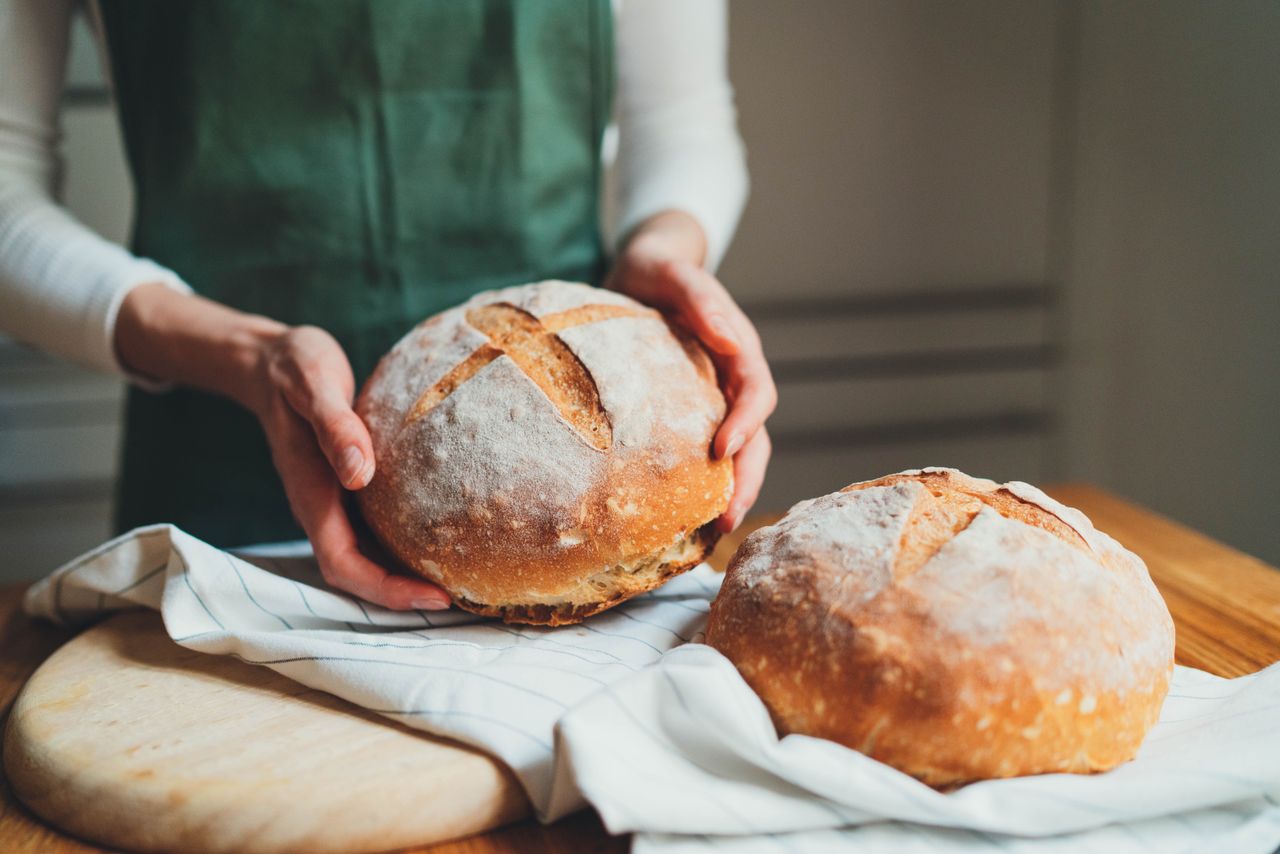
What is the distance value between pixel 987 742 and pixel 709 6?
111cm

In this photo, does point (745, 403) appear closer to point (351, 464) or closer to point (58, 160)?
point (351, 464)

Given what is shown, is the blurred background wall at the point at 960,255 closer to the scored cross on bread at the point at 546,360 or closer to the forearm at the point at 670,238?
the forearm at the point at 670,238

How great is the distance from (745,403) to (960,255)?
1.83 m

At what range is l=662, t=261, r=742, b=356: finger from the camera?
1012 millimetres

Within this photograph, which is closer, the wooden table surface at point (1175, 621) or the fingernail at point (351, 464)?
the wooden table surface at point (1175, 621)

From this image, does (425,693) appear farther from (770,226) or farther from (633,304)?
(770,226)

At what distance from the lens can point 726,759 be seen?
67 cm

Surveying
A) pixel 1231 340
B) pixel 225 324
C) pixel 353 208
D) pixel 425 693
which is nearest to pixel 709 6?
pixel 353 208

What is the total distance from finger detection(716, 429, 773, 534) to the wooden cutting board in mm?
345

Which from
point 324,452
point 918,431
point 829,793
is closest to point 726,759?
point 829,793

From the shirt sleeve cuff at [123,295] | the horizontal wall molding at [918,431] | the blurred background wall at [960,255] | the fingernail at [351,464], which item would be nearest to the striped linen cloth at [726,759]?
the fingernail at [351,464]

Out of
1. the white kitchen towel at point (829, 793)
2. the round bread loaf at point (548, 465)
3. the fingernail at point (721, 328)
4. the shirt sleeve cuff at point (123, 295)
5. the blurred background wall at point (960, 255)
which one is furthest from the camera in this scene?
the blurred background wall at point (960, 255)

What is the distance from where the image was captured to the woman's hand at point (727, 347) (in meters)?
0.96

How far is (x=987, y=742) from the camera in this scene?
0.65 metres
